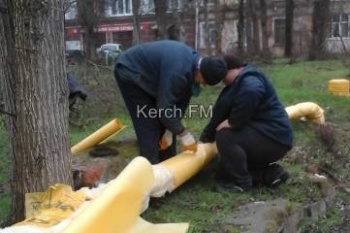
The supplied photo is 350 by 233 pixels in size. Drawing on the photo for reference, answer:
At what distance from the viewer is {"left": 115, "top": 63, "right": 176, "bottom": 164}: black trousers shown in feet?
17.6

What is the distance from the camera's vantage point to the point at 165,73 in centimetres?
493

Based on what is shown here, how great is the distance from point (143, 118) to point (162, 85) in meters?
0.59

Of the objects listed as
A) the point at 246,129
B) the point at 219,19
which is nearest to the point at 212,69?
the point at 246,129

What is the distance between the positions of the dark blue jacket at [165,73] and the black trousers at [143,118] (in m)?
0.07

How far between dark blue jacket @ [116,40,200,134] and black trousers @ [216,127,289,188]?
1.43ft

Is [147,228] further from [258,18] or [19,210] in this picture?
[258,18]

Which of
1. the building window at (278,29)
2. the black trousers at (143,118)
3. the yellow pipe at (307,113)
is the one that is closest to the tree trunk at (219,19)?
the building window at (278,29)

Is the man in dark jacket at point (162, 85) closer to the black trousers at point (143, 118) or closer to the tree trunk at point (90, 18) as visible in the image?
the black trousers at point (143, 118)

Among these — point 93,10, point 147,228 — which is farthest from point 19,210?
point 93,10

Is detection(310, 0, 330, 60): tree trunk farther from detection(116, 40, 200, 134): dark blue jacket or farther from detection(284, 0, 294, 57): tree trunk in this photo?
detection(116, 40, 200, 134): dark blue jacket

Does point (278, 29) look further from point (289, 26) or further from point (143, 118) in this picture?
point (143, 118)

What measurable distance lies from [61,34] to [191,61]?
1.34m

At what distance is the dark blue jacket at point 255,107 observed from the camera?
4.98 metres

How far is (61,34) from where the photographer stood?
400 cm
